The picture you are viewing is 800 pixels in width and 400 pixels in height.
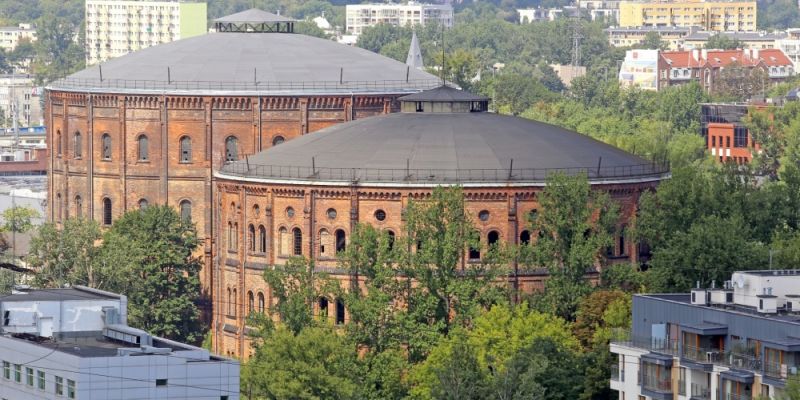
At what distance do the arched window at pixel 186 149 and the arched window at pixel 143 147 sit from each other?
2123 mm

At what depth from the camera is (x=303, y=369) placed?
130750 millimetres

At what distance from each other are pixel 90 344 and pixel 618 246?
43.3 meters

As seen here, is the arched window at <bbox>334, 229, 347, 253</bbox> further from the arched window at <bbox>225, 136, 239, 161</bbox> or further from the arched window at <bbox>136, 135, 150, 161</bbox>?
the arched window at <bbox>136, 135, 150, 161</bbox>

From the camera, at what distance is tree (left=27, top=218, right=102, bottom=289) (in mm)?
164000

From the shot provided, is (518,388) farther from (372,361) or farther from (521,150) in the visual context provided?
(521,150)

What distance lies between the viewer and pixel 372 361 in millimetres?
138750

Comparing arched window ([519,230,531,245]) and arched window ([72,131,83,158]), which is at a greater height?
arched window ([72,131,83,158])

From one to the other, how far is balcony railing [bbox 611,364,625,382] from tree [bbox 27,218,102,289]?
43.5 metres

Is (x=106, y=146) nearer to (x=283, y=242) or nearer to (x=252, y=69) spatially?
(x=252, y=69)

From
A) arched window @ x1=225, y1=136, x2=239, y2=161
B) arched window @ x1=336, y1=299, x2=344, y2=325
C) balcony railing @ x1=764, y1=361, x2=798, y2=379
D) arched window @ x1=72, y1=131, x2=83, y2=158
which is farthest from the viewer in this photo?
arched window @ x1=72, y1=131, x2=83, y2=158

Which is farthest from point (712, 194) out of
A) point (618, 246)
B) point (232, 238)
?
point (232, 238)

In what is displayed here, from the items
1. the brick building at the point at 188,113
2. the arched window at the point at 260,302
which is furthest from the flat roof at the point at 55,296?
the brick building at the point at 188,113

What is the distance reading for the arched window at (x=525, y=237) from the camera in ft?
508

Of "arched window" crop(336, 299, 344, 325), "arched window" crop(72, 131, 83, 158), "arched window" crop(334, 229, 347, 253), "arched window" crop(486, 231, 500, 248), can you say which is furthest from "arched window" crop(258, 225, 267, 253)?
"arched window" crop(72, 131, 83, 158)
